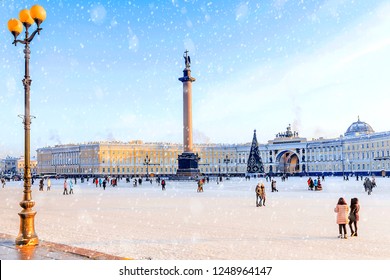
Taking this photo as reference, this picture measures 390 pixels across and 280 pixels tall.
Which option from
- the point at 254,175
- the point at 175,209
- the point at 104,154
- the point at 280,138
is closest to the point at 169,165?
the point at 104,154

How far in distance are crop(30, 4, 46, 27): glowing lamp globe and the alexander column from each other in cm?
4295

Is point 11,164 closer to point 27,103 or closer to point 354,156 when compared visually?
point 354,156

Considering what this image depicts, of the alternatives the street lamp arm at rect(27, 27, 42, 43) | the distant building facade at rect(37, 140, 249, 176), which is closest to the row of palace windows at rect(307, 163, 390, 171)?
the distant building facade at rect(37, 140, 249, 176)

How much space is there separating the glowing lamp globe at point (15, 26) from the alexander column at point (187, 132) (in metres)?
42.7

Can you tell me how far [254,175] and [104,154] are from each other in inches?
1772

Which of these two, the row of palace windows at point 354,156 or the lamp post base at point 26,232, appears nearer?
the lamp post base at point 26,232

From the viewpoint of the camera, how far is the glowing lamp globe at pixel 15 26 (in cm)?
993

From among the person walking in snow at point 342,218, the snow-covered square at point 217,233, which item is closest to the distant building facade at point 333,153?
the snow-covered square at point 217,233

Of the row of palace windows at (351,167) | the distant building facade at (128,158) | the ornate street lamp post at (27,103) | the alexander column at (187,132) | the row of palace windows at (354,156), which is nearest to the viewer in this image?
the ornate street lamp post at (27,103)

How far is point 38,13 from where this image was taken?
9648 millimetres

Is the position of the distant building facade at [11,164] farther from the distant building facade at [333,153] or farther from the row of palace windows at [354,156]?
the row of palace windows at [354,156]

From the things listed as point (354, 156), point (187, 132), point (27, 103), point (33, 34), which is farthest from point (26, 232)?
point (354, 156)

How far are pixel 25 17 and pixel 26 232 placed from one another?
3.90 metres
